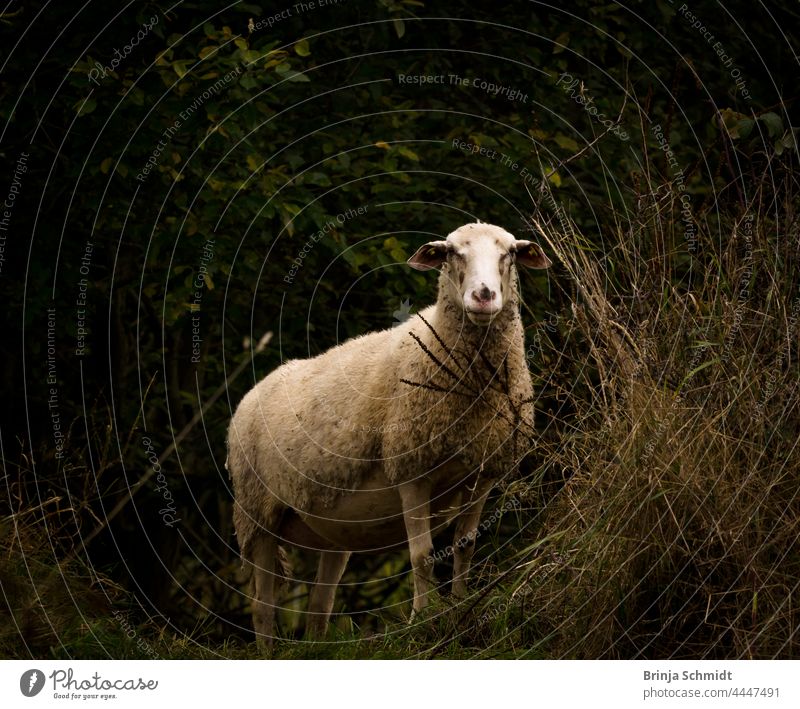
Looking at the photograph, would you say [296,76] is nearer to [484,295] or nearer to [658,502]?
[484,295]

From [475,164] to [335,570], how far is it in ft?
12.3

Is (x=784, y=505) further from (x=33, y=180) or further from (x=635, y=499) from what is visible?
(x=33, y=180)

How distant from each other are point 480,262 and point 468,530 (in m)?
1.45

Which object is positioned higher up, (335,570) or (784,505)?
(784,505)

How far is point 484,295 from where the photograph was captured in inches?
240

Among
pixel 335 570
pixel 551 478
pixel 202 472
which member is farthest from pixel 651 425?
pixel 202 472

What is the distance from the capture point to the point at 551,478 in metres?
6.65

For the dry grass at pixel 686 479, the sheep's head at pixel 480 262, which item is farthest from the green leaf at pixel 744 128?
the sheep's head at pixel 480 262

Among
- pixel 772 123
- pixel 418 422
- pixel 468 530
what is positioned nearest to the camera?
pixel 772 123

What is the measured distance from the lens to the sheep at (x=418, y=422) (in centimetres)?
638

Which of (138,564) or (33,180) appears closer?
(33,180)

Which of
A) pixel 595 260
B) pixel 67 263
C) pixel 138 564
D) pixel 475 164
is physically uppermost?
pixel 475 164

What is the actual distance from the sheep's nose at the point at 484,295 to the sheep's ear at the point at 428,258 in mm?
609

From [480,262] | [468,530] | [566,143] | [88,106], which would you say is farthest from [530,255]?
[88,106]
